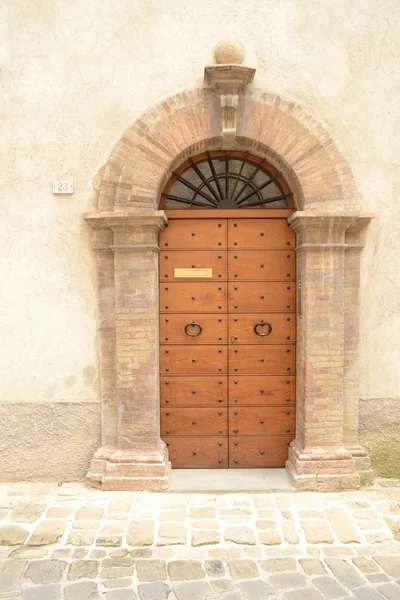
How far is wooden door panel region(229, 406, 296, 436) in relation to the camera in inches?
188

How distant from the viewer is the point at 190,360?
4.74m

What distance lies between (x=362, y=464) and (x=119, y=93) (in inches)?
172

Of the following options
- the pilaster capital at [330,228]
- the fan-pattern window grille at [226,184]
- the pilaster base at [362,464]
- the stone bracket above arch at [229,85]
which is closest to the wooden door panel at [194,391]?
the pilaster base at [362,464]

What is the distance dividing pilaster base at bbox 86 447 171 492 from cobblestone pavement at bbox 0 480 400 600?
0.33 ft

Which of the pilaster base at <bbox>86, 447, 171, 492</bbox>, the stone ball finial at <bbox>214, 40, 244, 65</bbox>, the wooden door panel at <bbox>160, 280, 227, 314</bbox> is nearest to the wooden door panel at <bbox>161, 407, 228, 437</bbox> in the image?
the pilaster base at <bbox>86, 447, 171, 492</bbox>

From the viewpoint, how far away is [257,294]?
4719 mm

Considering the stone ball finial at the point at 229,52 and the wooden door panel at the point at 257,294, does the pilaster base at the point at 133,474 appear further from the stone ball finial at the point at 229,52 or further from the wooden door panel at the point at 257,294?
the stone ball finial at the point at 229,52

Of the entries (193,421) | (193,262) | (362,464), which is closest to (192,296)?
(193,262)

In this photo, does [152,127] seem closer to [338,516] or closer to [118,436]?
[118,436]

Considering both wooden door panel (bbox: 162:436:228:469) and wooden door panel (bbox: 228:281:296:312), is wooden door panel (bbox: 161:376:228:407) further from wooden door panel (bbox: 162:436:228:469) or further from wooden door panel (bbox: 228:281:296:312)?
wooden door panel (bbox: 228:281:296:312)

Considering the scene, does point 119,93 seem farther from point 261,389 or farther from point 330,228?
point 261,389

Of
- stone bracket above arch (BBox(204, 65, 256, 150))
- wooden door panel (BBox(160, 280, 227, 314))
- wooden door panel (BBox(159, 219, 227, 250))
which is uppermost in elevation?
stone bracket above arch (BBox(204, 65, 256, 150))

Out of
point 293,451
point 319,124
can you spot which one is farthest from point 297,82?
point 293,451

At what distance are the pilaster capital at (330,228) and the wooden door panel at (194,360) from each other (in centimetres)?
140
